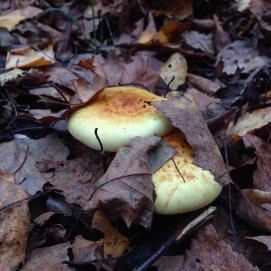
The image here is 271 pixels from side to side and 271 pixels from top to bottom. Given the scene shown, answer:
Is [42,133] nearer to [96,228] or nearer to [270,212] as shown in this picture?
[96,228]

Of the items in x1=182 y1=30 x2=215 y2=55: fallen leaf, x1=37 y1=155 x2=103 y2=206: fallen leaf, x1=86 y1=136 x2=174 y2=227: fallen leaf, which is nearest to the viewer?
x1=86 y1=136 x2=174 y2=227: fallen leaf

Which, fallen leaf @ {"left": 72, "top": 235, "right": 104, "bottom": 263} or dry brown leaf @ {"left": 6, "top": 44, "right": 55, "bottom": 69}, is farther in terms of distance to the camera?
dry brown leaf @ {"left": 6, "top": 44, "right": 55, "bottom": 69}

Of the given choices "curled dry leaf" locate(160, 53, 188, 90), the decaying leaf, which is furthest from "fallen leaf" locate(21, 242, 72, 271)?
"curled dry leaf" locate(160, 53, 188, 90)

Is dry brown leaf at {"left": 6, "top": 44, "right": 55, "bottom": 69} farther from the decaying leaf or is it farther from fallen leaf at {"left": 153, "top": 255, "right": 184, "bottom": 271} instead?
fallen leaf at {"left": 153, "top": 255, "right": 184, "bottom": 271}

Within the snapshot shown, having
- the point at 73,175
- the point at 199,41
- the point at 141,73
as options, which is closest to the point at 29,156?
the point at 73,175

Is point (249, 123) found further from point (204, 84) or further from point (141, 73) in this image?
point (141, 73)

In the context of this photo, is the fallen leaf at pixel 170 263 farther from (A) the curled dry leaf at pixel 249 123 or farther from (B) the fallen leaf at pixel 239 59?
(B) the fallen leaf at pixel 239 59
